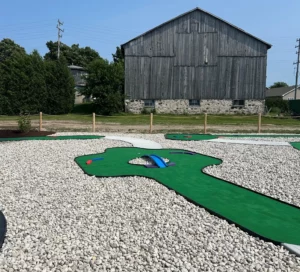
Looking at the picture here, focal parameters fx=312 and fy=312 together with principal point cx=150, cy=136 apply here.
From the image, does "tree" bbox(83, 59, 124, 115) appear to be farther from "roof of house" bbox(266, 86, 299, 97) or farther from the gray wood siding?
"roof of house" bbox(266, 86, 299, 97)

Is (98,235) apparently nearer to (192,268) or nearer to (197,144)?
(192,268)

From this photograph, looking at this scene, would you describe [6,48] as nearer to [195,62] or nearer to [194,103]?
[195,62]

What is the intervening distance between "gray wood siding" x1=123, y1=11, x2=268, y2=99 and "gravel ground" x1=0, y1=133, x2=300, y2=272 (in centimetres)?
2042

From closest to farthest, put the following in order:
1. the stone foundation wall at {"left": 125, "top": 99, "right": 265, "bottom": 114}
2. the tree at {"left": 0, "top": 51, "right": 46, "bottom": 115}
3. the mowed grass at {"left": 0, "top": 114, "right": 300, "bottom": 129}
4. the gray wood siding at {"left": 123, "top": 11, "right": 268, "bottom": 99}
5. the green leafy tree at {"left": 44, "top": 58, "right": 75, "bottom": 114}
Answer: the mowed grass at {"left": 0, "top": 114, "right": 300, "bottom": 129}, the tree at {"left": 0, "top": 51, "right": 46, "bottom": 115}, the gray wood siding at {"left": 123, "top": 11, "right": 268, "bottom": 99}, the stone foundation wall at {"left": 125, "top": 99, "right": 265, "bottom": 114}, the green leafy tree at {"left": 44, "top": 58, "right": 75, "bottom": 114}

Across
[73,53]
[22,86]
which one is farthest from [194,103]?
[73,53]

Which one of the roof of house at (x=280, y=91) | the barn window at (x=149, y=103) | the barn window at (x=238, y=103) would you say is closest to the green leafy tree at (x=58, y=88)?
the barn window at (x=149, y=103)

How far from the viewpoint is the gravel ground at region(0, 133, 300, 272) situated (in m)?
2.97

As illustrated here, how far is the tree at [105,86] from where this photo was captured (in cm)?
2669

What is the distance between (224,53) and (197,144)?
58.6 ft

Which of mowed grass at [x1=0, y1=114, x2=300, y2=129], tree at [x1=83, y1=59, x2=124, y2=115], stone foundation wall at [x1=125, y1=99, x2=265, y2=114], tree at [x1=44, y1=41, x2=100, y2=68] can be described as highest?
tree at [x1=44, y1=41, x2=100, y2=68]

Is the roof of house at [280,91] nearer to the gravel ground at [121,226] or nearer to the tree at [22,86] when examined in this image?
the tree at [22,86]

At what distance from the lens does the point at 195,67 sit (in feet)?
87.6

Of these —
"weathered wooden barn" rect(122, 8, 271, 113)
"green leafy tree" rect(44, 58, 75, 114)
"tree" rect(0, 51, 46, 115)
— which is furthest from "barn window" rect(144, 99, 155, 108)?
"tree" rect(0, 51, 46, 115)

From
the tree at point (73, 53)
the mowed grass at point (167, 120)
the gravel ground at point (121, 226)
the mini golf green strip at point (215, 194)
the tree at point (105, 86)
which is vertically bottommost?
the gravel ground at point (121, 226)
